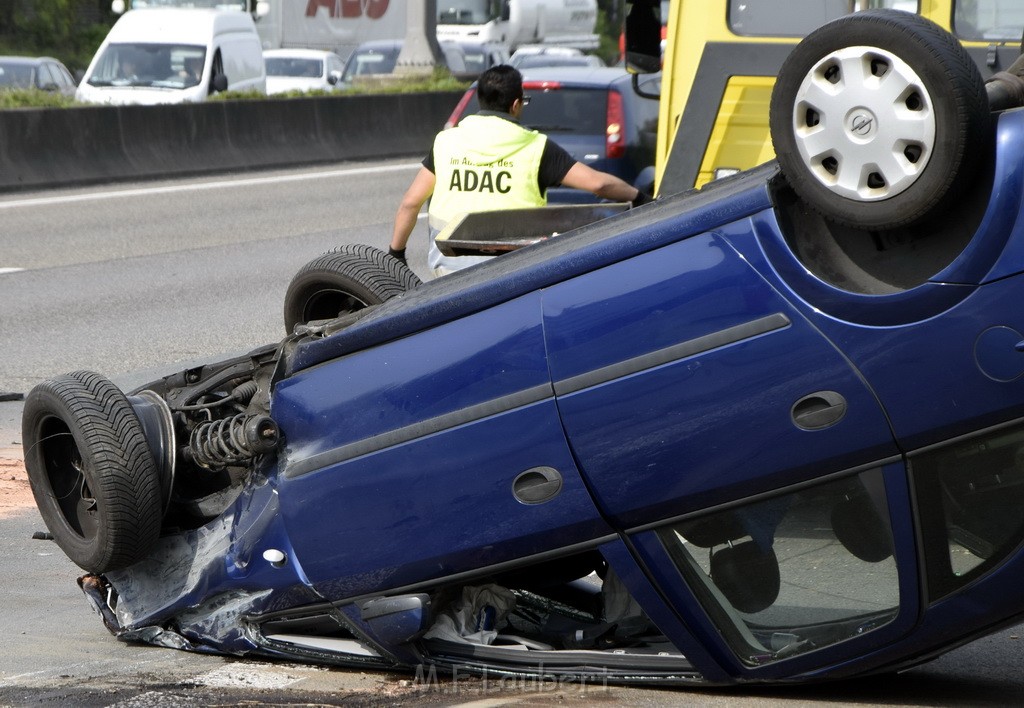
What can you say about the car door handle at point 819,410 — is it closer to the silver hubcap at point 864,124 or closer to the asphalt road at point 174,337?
the silver hubcap at point 864,124

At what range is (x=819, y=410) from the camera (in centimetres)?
335

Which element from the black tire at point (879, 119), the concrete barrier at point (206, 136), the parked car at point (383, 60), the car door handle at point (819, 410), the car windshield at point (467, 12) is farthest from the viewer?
the car windshield at point (467, 12)

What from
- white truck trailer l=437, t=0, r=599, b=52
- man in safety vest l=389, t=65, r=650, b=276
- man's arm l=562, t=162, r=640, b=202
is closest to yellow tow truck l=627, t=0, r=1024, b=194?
man's arm l=562, t=162, r=640, b=202

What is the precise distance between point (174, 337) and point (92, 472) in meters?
6.22

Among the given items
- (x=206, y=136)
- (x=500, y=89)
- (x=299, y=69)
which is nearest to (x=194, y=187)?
(x=206, y=136)

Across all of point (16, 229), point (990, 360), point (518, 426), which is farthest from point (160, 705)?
point (16, 229)

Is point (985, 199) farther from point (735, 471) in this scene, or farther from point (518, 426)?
point (518, 426)

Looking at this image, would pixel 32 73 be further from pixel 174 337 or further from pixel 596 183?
pixel 596 183

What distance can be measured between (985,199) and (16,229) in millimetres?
13552

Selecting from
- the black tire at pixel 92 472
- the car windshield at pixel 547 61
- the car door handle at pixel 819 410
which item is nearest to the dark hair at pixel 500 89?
the black tire at pixel 92 472

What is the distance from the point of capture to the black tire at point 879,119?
3.18m

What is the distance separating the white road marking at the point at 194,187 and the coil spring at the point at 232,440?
13.3 metres

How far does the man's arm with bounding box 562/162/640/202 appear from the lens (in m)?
7.33

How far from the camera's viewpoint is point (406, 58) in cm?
3008
